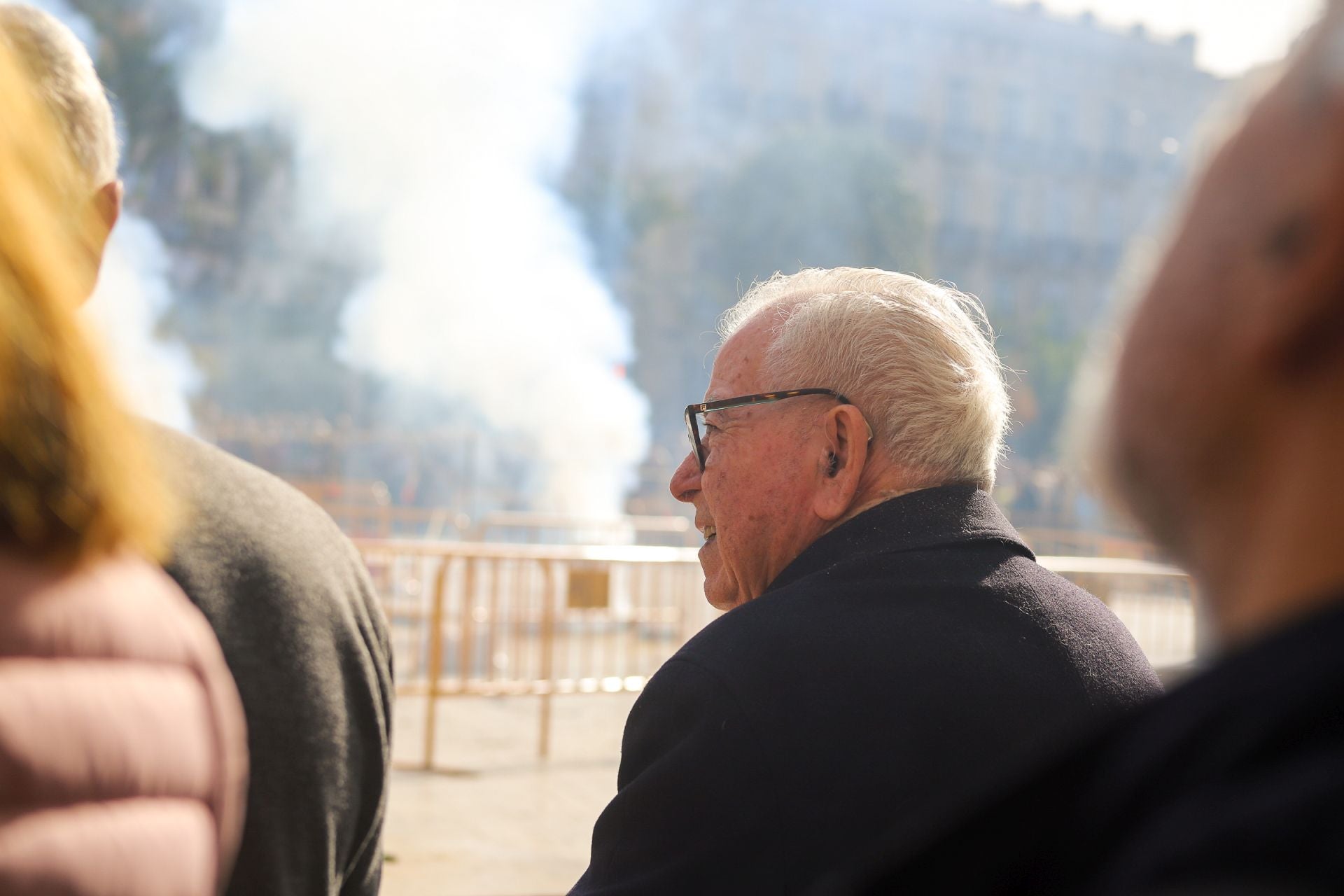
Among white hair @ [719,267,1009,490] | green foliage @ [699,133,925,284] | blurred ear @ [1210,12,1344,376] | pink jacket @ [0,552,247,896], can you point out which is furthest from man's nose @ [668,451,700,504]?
green foliage @ [699,133,925,284]

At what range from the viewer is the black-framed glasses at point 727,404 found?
231 cm

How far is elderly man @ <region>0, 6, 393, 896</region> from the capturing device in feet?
5.16

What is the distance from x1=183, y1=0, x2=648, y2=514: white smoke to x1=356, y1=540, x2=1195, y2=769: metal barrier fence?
12.7 meters

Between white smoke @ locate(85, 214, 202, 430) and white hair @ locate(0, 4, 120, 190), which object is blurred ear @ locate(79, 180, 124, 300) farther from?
white smoke @ locate(85, 214, 202, 430)

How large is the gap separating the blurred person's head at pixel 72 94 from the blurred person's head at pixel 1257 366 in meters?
1.28

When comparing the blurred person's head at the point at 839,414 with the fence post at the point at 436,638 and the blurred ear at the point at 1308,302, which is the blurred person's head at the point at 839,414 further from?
the fence post at the point at 436,638

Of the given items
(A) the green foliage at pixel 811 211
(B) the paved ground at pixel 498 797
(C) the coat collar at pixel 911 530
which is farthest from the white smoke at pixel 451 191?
(C) the coat collar at pixel 911 530

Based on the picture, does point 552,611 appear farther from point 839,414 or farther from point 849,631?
point 849,631

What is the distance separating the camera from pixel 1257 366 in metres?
0.67

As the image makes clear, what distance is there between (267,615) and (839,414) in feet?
3.61

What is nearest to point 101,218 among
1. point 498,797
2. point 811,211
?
point 498,797

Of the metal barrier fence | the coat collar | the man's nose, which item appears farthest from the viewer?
the metal barrier fence

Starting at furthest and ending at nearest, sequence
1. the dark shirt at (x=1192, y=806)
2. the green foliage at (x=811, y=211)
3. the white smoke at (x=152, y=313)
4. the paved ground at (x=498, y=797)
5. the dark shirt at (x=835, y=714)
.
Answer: the green foliage at (x=811, y=211)
the white smoke at (x=152, y=313)
the paved ground at (x=498, y=797)
the dark shirt at (x=835, y=714)
the dark shirt at (x=1192, y=806)

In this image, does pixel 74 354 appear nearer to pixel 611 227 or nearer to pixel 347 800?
pixel 347 800
